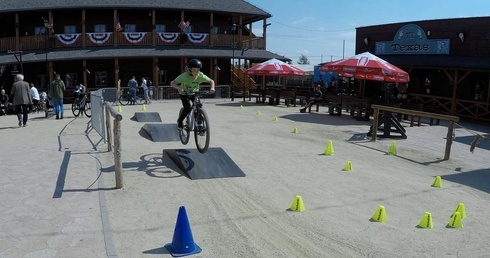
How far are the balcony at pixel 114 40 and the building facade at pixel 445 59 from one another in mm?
12633

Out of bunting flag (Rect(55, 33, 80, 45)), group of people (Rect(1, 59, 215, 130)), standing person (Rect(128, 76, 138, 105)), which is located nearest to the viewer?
group of people (Rect(1, 59, 215, 130))

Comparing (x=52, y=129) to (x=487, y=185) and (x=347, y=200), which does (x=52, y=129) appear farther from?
(x=487, y=185)

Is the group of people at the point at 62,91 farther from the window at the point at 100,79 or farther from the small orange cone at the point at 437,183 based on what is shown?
the window at the point at 100,79

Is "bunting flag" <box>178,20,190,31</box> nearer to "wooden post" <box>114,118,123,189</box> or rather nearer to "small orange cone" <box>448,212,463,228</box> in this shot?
"wooden post" <box>114,118,123,189</box>

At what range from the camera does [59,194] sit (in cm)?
680

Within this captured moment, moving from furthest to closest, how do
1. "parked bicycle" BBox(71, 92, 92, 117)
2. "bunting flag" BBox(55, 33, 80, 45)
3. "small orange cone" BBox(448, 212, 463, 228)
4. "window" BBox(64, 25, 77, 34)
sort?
"window" BBox(64, 25, 77, 34)
"bunting flag" BBox(55, 33, 80, 45)
"parked bicycle" BBox(71, 92, 92, 117)
"small orange cone" BBox(448, 212, 463, 228)

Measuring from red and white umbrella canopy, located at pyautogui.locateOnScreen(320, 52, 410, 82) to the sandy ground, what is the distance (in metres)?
5.21

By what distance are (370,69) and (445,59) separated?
8.72 meters

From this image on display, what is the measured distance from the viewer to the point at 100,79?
32.7 m

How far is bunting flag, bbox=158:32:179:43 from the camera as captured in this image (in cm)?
3259

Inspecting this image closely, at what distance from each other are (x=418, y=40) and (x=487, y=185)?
63.0 ft

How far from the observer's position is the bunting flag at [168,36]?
32.6 metres

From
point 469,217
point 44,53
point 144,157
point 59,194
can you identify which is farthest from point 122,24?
point 469,217

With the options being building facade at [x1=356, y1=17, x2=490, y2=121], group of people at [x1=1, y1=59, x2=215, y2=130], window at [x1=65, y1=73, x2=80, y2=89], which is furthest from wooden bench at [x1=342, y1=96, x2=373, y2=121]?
window at [x1=65, y1=73, x2=80, y2=89]
